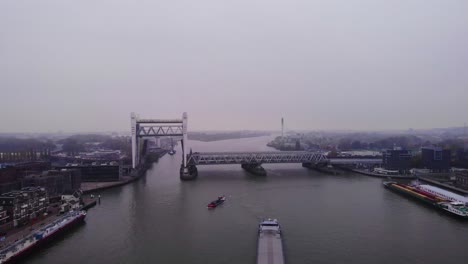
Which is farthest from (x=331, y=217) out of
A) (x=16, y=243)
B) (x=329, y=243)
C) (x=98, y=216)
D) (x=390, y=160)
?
(x=390, y=160)

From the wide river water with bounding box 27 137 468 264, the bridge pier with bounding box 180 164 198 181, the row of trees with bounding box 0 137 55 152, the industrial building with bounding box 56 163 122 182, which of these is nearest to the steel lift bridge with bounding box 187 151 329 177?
the bridge pier with bounding box 180 164 198 181

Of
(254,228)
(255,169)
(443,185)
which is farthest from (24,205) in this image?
(443,185)

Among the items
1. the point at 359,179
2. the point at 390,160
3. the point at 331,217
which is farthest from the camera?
the point at 390,160

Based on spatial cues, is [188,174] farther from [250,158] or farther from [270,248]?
[270,248]

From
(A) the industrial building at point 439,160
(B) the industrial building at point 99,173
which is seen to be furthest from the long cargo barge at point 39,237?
(A) the industrial building at point 439,160

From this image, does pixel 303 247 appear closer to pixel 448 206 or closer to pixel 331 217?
pixel 331 217

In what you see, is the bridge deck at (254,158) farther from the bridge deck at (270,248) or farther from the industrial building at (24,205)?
the bridge deck at (270,248)

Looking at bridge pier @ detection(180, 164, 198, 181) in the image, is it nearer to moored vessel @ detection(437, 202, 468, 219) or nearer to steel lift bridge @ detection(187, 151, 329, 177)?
steel lift bridge @ detection(187, 151, 329, 177)
